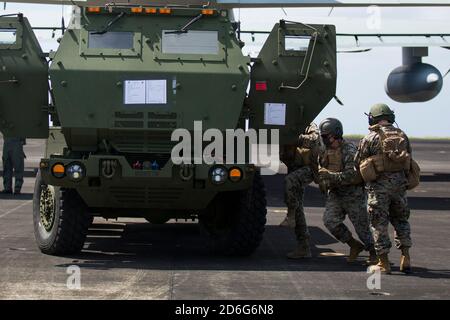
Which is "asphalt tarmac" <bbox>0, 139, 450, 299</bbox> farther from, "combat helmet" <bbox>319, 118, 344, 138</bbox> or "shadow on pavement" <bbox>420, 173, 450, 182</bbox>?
"shadow on pavement" <bbox>420, 173, 450, 182</bbox>

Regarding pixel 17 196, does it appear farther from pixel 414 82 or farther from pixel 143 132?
pixel 414 82

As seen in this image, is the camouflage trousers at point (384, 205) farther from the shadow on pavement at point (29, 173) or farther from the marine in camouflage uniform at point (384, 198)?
the shadow on pavement at point (29, 173)

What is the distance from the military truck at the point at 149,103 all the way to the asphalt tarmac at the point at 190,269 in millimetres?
527

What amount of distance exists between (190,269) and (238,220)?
41.9 inches

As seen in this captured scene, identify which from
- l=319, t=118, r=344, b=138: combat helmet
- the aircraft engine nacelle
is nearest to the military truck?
l=319, t=118, r=344, b=138: combat helmet

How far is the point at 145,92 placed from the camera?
1110 cm

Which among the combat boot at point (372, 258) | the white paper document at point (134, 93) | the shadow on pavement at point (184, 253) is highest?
the white paper document at point (134, 93)

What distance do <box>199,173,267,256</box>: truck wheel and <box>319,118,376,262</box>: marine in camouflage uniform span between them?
2.40ft

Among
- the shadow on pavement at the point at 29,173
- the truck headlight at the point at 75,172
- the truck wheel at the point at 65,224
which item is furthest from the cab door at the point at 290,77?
the shadow on pavement at the point at 29,173

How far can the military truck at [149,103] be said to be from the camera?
1088 centimetres

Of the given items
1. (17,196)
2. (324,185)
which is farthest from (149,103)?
(17,196)

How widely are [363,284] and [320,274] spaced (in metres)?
0.79

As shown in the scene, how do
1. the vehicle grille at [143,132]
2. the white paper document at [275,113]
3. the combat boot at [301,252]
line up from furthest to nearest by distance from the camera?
the combat boot at [301,252]
the white paper document at [275,113]
the vehicle grille at [143,132]
